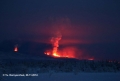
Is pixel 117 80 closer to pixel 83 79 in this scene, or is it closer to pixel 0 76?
pixel 83 79

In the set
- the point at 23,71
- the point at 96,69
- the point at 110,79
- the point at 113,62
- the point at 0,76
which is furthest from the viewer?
the point at 113,62

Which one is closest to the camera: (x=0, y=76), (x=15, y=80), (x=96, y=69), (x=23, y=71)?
(x=0, y=76)

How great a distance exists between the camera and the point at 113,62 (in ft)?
228

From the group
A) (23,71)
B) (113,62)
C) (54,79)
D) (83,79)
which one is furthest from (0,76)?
(113,62)

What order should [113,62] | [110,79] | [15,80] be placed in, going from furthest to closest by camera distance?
[113,62] < [110,79] < [15,80]

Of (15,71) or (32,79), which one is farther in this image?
(15,71)

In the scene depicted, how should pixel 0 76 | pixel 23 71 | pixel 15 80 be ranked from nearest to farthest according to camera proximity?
1. pixel 0 76
2. pixel 15 80
3. pixel 23 71

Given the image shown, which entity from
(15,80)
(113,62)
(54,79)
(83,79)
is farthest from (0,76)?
(113,62)

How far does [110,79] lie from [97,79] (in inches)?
52.5

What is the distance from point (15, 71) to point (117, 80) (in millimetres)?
13810

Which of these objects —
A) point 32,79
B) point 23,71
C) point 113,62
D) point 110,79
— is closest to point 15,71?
point 23,71

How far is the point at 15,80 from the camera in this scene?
3869 centimetres

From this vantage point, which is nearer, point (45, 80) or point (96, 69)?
point (45, 80)

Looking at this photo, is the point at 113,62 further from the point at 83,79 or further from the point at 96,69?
the point at 83,79
